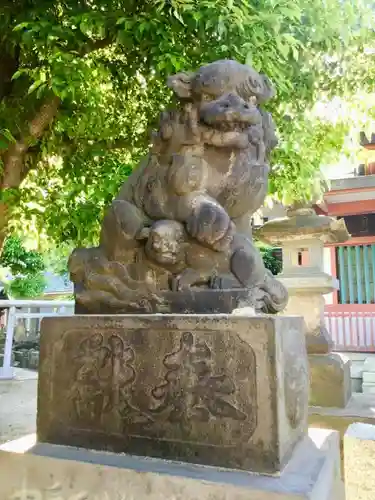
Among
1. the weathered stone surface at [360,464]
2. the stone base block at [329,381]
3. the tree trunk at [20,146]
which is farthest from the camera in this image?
the stone base block at [329,381]

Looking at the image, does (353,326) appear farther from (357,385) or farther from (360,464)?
(360,464)

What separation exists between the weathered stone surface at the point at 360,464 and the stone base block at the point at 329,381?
2.67 meters

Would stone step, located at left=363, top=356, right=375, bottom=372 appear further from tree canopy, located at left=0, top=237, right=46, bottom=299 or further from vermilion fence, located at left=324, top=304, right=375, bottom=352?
tree canopy, located at left=0, top=237, right=46, bottom=299

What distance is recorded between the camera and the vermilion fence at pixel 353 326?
8.63m

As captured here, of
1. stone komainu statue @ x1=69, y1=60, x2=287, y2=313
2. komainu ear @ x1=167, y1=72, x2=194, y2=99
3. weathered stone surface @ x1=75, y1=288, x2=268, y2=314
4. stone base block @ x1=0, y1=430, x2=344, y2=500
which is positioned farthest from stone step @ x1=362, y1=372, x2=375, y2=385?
komainu ear @ x1=167, y1=72, x2=194, y2=99

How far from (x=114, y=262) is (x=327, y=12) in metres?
2.50

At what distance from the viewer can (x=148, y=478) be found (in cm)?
168

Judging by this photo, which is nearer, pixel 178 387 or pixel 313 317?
pixel 178 387

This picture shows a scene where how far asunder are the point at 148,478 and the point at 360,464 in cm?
81

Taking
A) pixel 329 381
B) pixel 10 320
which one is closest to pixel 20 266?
pixel 10 320

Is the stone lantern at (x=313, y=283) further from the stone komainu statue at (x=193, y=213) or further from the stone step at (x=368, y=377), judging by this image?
the stone komainu statue at (x=193, y=213)

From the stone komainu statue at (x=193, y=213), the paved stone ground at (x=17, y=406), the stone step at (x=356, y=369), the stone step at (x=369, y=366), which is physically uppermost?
the stone komainu statue at (x=193, y=213)

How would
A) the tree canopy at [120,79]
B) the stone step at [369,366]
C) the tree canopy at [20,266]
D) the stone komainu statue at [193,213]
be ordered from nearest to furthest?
the stone komainu statue at [193,213] < the tree canopy at [120,79] < the stone step at [369,366] < the tree canopy at [20,266]

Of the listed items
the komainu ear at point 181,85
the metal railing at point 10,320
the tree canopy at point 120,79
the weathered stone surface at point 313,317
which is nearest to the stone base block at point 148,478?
the komainu ear at point 181,85
